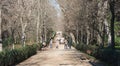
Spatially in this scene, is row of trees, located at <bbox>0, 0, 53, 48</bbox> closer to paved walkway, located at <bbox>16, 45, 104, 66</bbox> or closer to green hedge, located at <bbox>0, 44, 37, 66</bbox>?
paved walkway, located at <bbox>16, 45, 104, 66</bbox>

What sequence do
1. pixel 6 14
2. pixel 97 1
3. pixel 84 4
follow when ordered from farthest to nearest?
1. pixel 6 14
2. pixel 84 4
3. pixel 97 1

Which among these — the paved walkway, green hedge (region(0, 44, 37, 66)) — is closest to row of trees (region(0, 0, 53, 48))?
the paved walkway

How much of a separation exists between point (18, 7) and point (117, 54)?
721 inches

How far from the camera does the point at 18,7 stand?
35.8 metres

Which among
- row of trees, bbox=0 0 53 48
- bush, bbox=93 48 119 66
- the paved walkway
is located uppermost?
row of trees, bbox=0 0 53 48

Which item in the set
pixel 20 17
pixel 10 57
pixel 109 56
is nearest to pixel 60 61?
pixel 10 57

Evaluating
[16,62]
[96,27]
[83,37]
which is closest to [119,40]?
[83,37]

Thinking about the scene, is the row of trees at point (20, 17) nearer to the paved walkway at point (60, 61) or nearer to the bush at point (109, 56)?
the paved walkway at point (60, 61)

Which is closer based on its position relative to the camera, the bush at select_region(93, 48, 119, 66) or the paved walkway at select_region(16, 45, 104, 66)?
the bush at select_region(93, 48, 119, 66)

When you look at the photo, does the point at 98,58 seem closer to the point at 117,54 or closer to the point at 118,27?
the point at 117,54

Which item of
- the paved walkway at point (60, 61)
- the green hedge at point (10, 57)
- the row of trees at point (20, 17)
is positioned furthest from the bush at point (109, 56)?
the row of trees at point (20, 17)

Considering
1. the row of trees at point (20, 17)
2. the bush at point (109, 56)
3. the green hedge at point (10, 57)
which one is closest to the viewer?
the bush at point (109, 56)

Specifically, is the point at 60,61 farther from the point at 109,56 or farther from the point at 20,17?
the point at 20,17

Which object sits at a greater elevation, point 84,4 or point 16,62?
point 84,4
